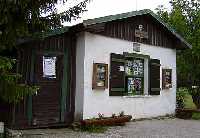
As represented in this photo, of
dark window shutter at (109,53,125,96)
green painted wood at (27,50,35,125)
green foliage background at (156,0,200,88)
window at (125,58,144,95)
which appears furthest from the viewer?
green foliage background at (156,0,200,88)

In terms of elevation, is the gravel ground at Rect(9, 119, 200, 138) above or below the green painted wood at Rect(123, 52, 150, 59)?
below

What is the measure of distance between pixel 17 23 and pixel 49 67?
3.49 metres

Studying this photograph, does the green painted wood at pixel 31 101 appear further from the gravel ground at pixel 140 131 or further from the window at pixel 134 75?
the window at pixel 134 75

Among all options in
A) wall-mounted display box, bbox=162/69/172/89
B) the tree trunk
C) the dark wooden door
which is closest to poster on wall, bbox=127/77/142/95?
wall-mounted display box, bbox=162/69/172/89

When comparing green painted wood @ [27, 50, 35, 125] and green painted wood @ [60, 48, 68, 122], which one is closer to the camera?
green painted wood @ [27, 50, 35, 125]

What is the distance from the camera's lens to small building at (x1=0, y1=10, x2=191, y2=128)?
10.6 meters

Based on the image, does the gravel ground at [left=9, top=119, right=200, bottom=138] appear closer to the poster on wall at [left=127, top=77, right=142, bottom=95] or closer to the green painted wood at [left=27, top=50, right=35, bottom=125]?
the green painted wood at [left=27, top=50, right=35, bottom=125]

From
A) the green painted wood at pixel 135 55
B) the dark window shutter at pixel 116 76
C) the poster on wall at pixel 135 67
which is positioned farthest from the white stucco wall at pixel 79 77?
the poster on wall at pixel 135 67

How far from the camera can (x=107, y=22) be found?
12570 mm

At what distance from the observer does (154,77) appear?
14.6 metres

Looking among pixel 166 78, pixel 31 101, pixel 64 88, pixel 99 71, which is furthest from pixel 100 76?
pixel 166 78

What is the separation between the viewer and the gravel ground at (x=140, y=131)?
393 inches

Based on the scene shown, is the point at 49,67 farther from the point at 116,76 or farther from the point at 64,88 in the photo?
the point at 116,76

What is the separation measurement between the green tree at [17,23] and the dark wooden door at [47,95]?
260 cm
